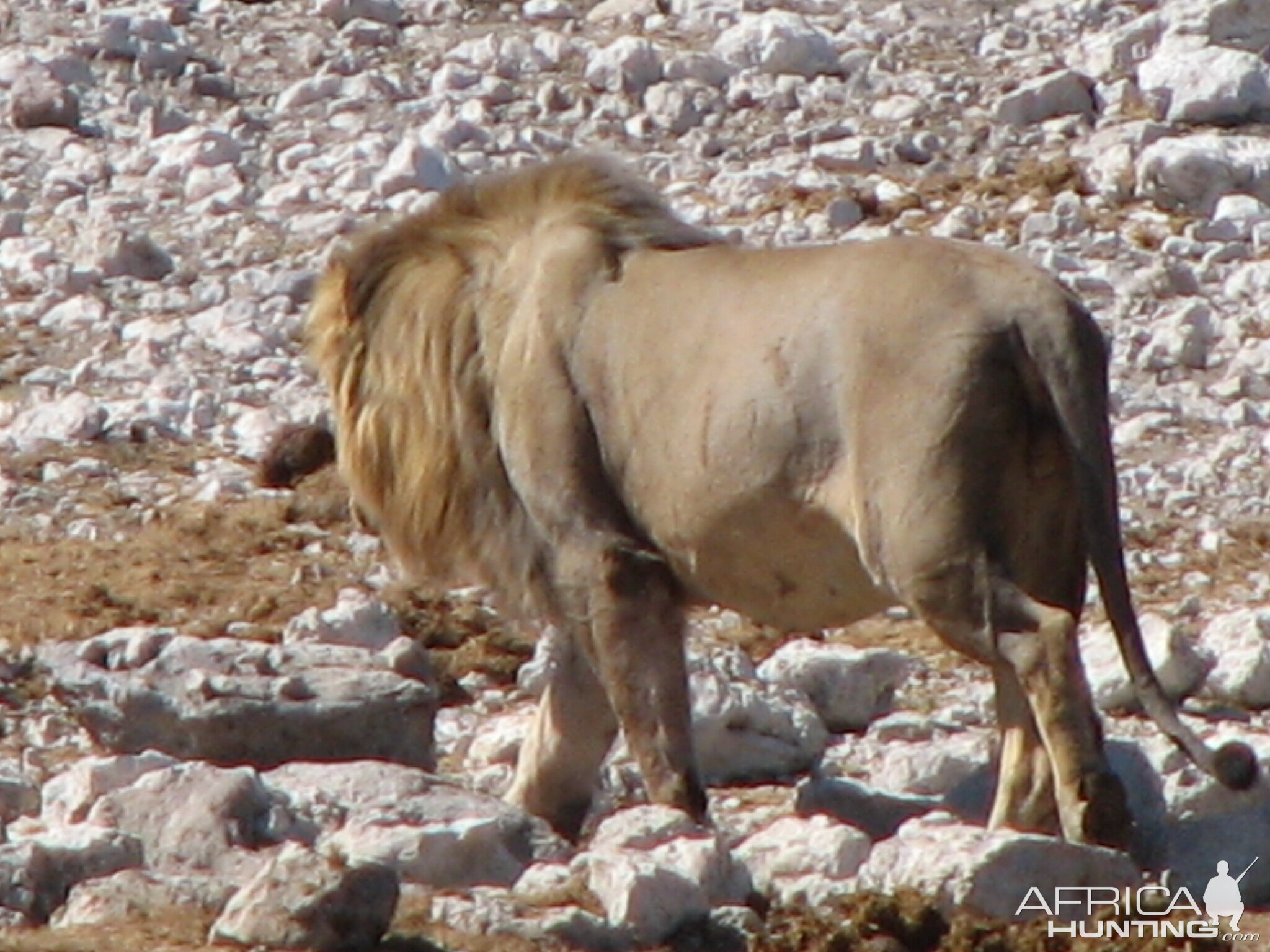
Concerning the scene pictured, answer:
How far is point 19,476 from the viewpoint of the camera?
11.0 metres

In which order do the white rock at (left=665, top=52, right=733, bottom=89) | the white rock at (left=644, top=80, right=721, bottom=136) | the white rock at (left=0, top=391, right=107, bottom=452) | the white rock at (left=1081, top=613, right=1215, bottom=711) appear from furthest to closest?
→ 1. the white rock at (left=665, top=52, right=733, bottom=89)
2. the white rock at (left=644, top=80, right=721, bottom=136)
3. the white rock at (left=0, top=391, right=107, bottom=452)
4. the white rock at (left=1081, top=613, right=1215, bottom=711)

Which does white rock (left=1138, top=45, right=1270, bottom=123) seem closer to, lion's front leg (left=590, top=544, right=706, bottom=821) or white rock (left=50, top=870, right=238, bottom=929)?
lion's front leg (left=590, top=544, right=706, bottom=821)

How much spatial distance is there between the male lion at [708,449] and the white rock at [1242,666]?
54.5 inches

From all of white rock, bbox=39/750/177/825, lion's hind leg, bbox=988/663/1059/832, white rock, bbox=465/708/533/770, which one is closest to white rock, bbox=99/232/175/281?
white rock, bbox=465/708/533/770

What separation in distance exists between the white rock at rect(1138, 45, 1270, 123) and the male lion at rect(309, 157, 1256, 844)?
16.5ft

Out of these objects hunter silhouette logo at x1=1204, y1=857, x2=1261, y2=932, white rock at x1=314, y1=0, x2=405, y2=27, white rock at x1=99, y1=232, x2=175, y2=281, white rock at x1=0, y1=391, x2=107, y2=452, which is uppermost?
white rock at x1=314, y1=0, x2=405, y2=27

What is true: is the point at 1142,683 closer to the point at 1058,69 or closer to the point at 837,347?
the point at 837,347

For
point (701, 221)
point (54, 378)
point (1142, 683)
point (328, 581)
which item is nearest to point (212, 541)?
point (328, 581)

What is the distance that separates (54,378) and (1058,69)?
4295mm

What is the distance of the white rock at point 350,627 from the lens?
9.16 m

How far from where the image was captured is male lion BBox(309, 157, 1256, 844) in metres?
7.04

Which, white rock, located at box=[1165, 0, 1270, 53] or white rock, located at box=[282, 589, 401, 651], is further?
white rock, located at box=[1165, 0, 1270, 53]

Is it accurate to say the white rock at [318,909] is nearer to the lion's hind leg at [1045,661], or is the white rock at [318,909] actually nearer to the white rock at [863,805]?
the lion's hind leg at [1045,661]

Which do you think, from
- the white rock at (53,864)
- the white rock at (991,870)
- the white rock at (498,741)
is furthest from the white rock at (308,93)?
the white rock at (991,870)
